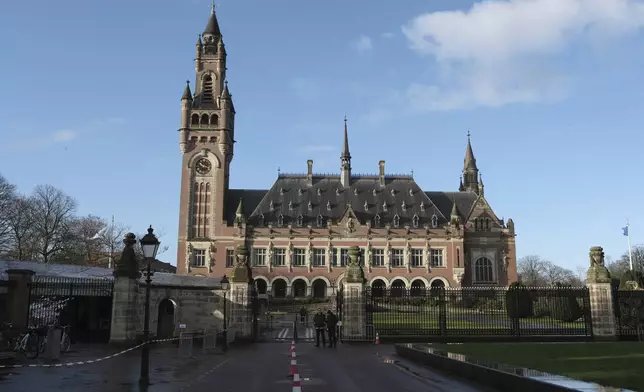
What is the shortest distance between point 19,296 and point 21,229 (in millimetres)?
42592

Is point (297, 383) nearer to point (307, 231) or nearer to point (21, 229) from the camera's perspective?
point (21, 229)

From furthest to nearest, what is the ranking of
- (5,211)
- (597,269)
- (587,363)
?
(5,211), (597,269), (587,363)

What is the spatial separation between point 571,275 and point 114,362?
134206mm

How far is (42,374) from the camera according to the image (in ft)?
45.4

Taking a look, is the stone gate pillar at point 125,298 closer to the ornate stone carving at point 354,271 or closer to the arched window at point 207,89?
the ornate stone carving at point 354,271

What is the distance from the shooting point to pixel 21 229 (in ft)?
196

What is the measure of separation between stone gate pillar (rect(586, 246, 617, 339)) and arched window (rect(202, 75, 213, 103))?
56.1 metres

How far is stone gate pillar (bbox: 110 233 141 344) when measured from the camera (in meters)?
22.0

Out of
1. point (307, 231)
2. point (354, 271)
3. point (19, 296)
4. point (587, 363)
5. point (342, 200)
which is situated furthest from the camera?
point (342, 200)

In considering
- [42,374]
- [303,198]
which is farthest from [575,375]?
[303,198]

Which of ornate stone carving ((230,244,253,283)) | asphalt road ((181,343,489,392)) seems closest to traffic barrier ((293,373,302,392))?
asphalt road ((181,343,489,392))

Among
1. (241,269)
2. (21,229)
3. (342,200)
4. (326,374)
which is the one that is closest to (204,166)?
(342,200)

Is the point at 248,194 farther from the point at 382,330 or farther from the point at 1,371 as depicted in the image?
the point at 1,371

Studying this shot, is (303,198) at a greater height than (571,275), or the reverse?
(303,198)
